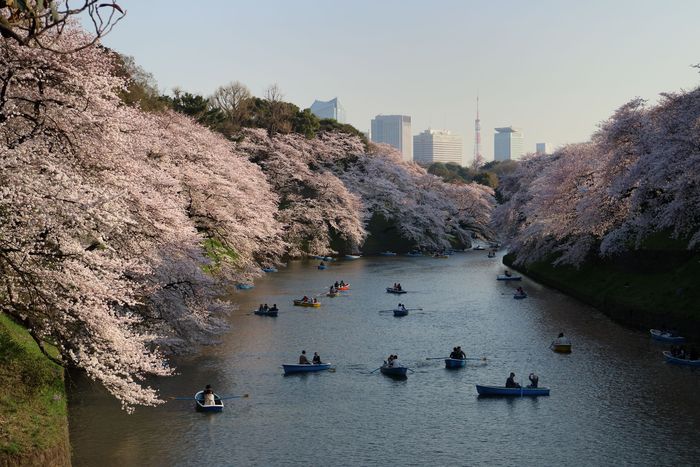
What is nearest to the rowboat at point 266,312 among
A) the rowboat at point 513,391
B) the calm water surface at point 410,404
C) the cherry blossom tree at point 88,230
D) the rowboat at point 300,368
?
the calm water surface at point 410,404

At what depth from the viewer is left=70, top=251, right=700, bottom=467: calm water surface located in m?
24.0

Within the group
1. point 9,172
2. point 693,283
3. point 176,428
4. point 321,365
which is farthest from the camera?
point 693,283

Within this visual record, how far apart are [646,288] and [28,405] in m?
35.9

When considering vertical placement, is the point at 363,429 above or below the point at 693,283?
below

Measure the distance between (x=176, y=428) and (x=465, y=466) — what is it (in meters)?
9.67

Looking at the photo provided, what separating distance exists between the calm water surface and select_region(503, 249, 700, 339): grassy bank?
1.40m

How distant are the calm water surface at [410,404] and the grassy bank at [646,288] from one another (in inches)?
55.2

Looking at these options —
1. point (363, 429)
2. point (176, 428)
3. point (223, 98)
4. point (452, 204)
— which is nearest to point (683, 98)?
point (363, 429)

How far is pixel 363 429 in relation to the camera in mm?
26359

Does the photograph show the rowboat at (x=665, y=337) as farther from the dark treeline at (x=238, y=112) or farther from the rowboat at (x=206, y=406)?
the dark treeline at (x=238, y=112)

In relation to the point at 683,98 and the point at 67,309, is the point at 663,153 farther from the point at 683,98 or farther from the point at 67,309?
the point at 67,309

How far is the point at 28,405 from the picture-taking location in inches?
805

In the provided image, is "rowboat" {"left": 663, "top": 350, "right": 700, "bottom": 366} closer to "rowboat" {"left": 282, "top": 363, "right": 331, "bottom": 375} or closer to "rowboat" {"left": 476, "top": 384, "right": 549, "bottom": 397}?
"rowboat" {"left": 476, "top": 384, "right": 549, "bottom": 397}

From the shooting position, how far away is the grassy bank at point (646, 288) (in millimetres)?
39750
